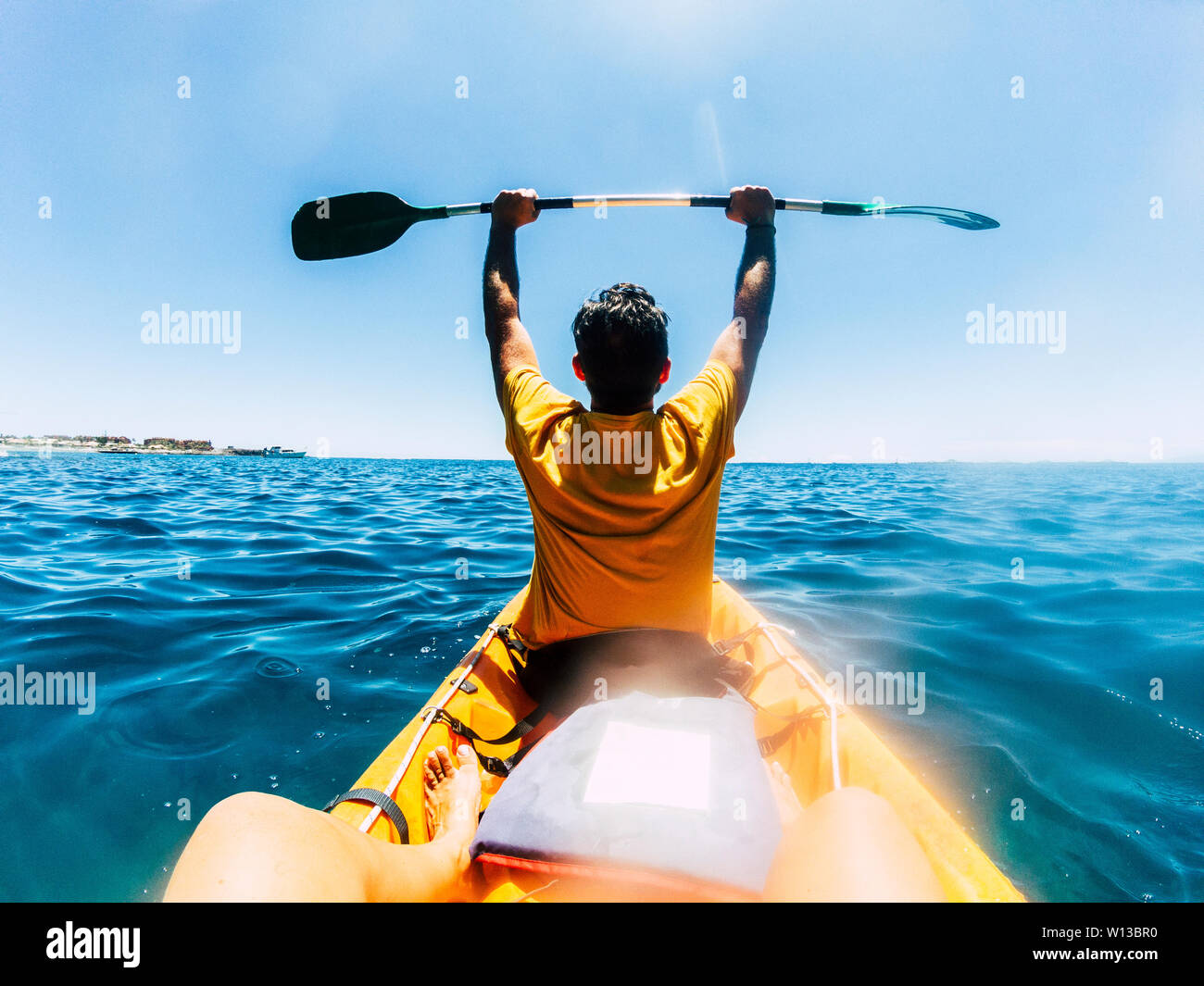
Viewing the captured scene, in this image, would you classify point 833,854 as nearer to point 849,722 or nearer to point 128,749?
point 849,722

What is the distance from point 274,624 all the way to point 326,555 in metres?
2.90

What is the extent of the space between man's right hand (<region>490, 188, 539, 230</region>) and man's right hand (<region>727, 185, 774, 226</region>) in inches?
46.8

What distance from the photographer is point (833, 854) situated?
1.22 m

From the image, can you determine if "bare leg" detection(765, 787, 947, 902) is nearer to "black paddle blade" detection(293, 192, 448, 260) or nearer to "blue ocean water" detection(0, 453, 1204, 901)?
"blue ocean water" detection(0, 453, 1204, 901)

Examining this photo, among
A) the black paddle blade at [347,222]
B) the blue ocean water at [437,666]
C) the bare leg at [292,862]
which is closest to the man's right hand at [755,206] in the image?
the black paddle blade at [347,222]

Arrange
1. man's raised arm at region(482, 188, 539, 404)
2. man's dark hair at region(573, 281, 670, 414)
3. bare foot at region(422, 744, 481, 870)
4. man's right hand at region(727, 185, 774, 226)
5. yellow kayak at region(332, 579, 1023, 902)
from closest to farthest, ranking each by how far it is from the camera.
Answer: yellow kayak at region(332, 579, 1023, 902) < bare foot at region(422, 744, 481, 870) < man's dark hair at region(573, 281, 670, 414) < man's raised arm at region(482, 188, 539, 404) < man's right hand at region(727, 185, 774, 226)

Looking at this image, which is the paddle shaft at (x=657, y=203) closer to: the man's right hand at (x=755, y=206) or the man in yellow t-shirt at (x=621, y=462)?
the man's right hand at (x=755, y=206)

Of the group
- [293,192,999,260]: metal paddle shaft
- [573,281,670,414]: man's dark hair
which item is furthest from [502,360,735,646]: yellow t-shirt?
[293,192,999,260]: metal paddle shaft

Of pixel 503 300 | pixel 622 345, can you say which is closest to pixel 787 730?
pixel 622 345

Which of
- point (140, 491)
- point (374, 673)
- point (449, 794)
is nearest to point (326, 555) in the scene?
point (374, 673)

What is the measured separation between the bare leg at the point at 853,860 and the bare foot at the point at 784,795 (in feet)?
2.56

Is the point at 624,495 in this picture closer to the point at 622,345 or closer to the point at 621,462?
the point at 621,462

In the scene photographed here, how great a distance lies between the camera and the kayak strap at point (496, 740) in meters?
2.42

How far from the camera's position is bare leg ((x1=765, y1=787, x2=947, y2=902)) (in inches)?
44.4
